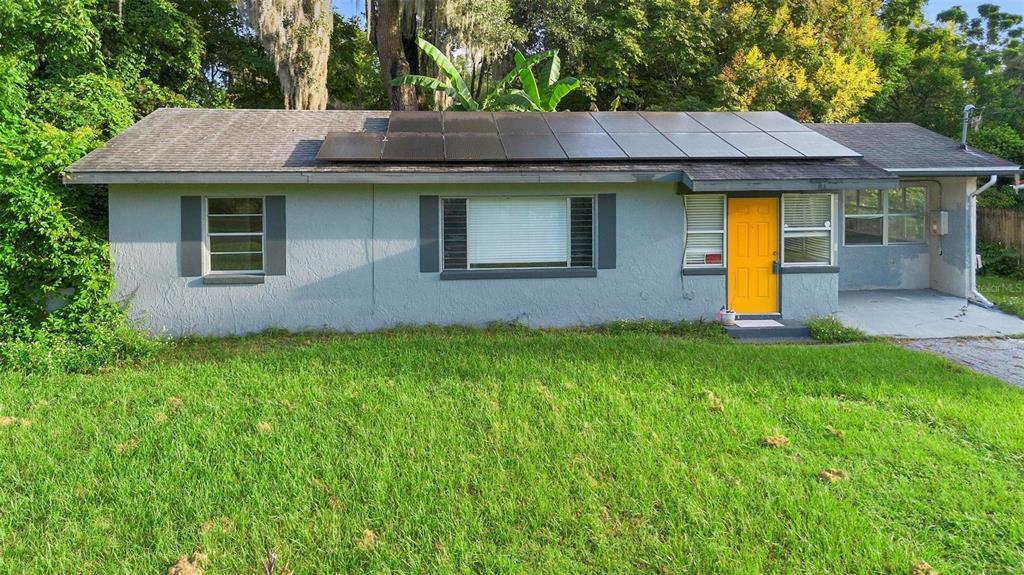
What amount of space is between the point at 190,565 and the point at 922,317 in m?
11.0

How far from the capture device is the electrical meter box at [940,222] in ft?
41.0

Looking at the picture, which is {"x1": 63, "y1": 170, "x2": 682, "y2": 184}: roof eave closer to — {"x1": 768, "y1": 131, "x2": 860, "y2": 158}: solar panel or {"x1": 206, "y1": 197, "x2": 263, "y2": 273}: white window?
{"x1": 206, "y1": 197, "x2": 263, "y2": 273}: white window

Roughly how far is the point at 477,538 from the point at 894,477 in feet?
9.55

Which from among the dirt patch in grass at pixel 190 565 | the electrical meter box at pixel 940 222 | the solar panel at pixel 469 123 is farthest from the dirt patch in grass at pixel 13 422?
the electrical meter box at pixel 940 222

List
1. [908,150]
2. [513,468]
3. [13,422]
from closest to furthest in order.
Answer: [513,468]
[13,422]
[908,150]

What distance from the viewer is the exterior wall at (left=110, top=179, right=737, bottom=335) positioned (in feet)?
29.4

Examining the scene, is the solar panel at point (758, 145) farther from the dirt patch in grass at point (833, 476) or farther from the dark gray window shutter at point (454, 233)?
the dirt patch in grass at point (833, 476)

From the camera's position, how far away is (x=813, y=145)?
1039 centimetres

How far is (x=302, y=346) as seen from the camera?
8.26 metres

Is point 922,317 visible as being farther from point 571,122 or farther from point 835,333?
point 571,122

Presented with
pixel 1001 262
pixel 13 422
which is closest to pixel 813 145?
pixel 1001 262

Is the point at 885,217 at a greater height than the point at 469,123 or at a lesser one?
lesser

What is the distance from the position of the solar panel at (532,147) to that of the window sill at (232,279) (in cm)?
402

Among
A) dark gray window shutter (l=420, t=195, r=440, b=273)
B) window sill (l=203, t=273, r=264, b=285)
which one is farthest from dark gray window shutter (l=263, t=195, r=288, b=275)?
dark gray window shutter (l=420, t=195, r=440, b=273)
